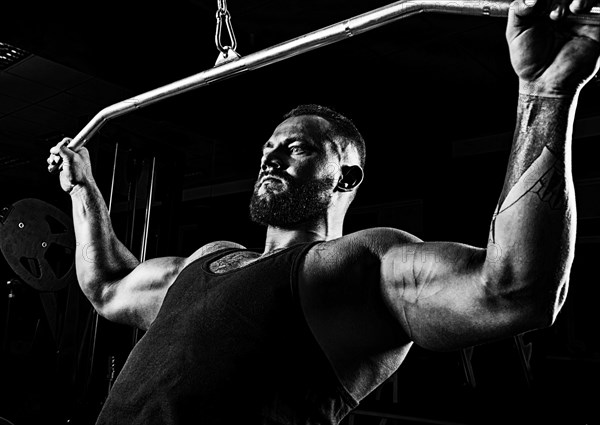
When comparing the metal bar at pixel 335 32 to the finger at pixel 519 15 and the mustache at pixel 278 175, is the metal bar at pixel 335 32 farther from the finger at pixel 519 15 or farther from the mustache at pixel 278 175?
the mustache at pixel 278 175

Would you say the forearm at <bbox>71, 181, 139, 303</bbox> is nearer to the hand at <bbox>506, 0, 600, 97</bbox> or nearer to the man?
the man

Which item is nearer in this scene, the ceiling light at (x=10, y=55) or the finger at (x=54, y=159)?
the finger at (x=54, y=159)

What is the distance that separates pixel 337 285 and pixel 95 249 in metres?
1.03

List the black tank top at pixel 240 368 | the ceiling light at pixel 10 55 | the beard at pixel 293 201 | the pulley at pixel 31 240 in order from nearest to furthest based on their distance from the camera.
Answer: the black tank top at pixel 240 368 → the beard at pixel 293 201 → the pulley at pixel 31 240 → the ceiling light at pixel 10 55

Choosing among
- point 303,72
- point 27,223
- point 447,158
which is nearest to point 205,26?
point 303,72

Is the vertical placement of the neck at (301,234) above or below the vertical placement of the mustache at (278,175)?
below

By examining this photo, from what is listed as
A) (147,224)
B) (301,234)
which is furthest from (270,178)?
(147,224)

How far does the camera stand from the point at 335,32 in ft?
4.58

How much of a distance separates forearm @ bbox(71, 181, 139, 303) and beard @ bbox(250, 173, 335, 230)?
60 centimetres

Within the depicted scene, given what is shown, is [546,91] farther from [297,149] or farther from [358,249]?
[297,149]

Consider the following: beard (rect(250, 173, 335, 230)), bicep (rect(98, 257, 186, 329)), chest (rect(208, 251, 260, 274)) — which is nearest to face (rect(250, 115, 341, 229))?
beard (rect(250, 173, 335, 230))

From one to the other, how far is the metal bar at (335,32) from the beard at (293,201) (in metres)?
0.35

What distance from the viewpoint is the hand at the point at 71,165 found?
217cm

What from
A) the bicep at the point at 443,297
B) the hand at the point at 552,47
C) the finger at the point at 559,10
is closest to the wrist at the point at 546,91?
the hand at the point at 552,47
